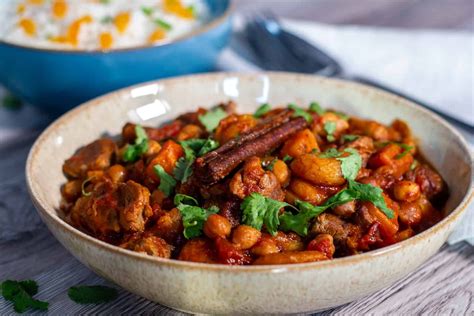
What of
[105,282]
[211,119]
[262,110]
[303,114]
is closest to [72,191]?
[105,282]

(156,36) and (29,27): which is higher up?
(29,27)

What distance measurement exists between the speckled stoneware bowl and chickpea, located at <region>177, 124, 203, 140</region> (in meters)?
0.45

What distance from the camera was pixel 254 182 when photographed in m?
2.50

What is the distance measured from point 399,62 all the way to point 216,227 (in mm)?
2659

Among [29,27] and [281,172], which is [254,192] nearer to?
[281,172]

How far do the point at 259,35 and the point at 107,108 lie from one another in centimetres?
177

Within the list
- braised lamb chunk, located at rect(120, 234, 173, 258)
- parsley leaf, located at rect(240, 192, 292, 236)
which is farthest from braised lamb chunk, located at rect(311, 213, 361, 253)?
braised lamb chunk, located at rect(120, 234, 173, 258)

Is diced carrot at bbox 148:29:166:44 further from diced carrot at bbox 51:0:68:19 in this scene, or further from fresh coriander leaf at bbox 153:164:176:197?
fresh coriander leaf at bbox 153:164:176:197

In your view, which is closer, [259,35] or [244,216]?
[244,216]

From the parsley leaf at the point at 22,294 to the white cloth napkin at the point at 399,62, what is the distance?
1.16 m

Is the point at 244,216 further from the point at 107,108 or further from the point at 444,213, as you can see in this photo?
the point at 107,108

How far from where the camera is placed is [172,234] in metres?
2.48

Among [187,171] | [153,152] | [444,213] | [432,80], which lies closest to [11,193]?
[153,152]

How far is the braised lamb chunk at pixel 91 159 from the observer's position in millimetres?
2979
